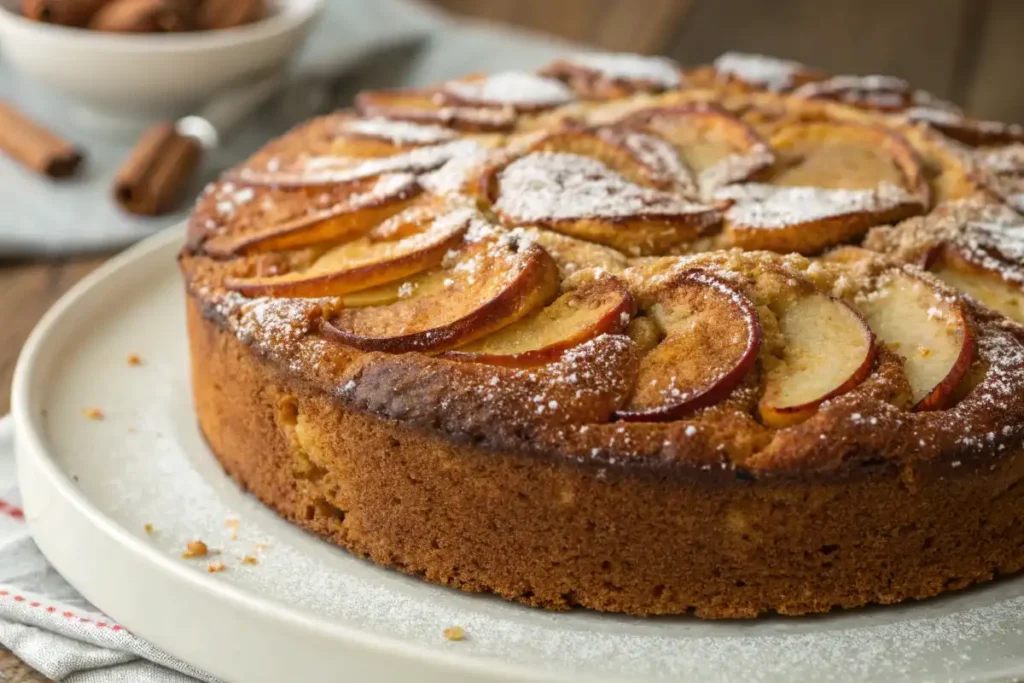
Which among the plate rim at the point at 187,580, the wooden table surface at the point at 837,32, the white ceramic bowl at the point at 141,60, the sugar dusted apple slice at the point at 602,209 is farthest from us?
the wooden table surface at the point at 837,32

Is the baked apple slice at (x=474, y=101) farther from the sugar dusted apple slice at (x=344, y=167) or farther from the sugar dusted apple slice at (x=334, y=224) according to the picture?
the sugar dusted apple slice at (x=334, y=224)

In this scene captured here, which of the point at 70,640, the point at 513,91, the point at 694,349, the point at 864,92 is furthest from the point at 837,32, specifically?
the point at 70,640

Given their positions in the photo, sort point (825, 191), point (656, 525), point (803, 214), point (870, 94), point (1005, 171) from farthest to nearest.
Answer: point (870, 94) < point (1005, 171) < point (825, 191) < point (803, 214) < point (656, 525)

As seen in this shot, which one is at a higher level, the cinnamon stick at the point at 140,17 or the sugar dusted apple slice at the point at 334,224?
the sugar dusted apple slice at the point at 334,224

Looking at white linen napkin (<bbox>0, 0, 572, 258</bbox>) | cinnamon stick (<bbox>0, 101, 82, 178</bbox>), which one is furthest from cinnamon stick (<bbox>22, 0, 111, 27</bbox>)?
cinnamon stick (<bbox>0, 101, 82, 178</bbox>)

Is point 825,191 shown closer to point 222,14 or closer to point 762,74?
point 762,74

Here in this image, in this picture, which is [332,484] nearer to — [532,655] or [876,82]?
[532,655]

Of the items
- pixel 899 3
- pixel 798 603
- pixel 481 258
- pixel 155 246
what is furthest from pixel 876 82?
pixel 899 3

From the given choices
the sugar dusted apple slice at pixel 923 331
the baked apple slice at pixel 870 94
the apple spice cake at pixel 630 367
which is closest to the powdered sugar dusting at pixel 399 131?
the apple spice cake at pixel 630 367
